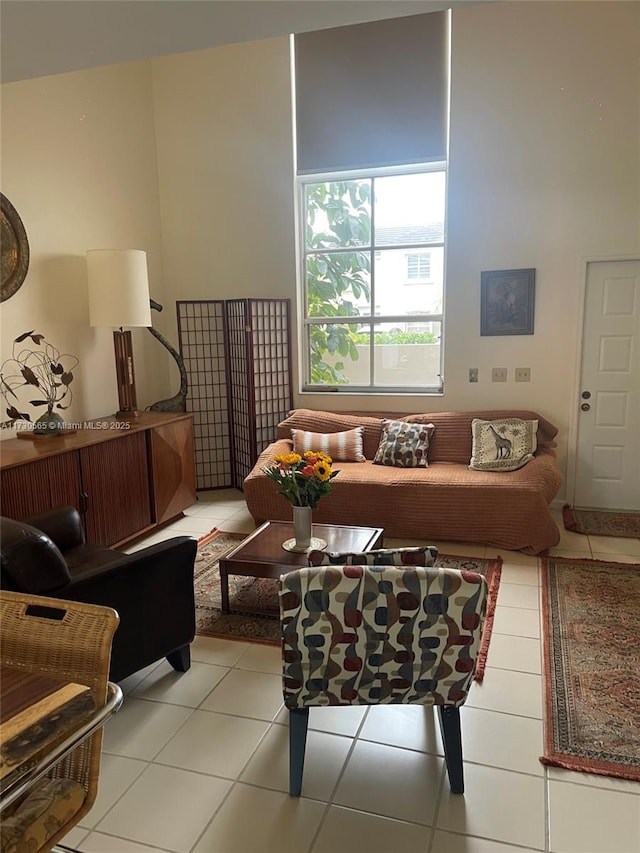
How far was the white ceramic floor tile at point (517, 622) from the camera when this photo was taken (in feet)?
9.60

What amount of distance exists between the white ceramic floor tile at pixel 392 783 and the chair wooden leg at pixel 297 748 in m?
0.14

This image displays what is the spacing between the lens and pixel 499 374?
4793 mm

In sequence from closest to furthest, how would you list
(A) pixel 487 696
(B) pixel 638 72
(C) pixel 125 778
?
(C) pixel 125 778 → (A) pixel 487 696 → (B) pixel 638 72

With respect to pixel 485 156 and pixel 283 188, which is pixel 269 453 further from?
pixel 485 156

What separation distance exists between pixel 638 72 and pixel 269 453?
12.5 ft

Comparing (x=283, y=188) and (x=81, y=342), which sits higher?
(x=283, y=188)

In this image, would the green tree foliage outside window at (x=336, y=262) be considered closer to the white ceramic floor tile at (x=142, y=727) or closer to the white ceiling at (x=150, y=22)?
the white ceiling at (x=150, y=22)

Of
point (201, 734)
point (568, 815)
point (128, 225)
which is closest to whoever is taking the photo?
point (568, 815)

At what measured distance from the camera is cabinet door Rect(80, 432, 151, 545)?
3648 millimetres

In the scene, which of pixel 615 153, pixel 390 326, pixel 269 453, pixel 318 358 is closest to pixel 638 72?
pixel 615 153

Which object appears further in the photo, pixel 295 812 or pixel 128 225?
pixel 128 225

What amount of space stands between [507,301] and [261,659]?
332cm

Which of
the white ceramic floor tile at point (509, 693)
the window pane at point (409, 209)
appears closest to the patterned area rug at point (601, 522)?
the white ceramic floor tile at point (509, 693)

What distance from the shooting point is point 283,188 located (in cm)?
505
